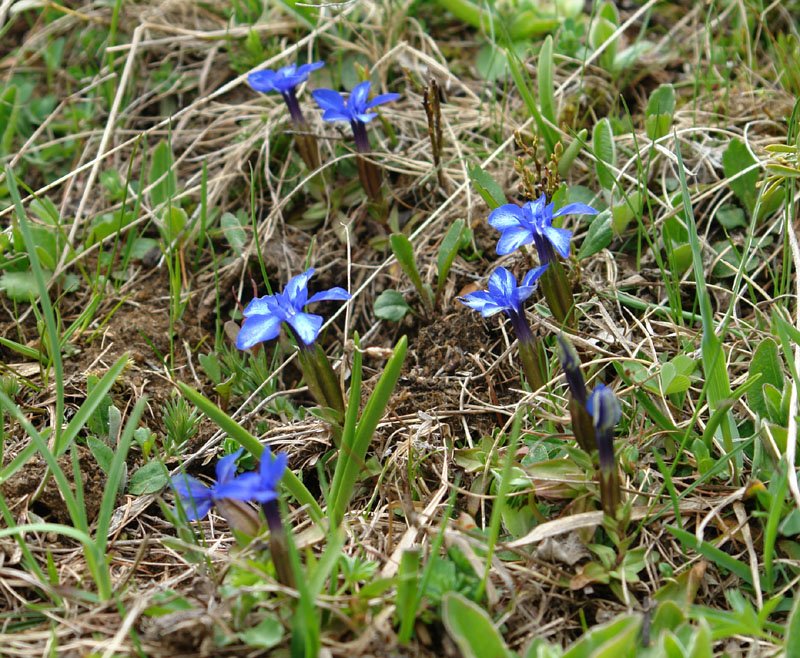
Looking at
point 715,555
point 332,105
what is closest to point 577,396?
point 715,555

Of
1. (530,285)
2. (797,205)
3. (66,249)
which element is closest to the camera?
(530,285)

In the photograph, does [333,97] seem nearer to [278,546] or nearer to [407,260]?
[407,260]

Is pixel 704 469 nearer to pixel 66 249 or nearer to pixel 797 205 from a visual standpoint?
pixel 797 205

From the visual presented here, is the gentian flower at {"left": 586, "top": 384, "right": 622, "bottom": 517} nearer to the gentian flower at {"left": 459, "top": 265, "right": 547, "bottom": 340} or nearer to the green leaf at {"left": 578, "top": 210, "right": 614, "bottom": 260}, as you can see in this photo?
the gentian flower at {"left": 459, "top": 265, "right": 547, "bottom": 340}

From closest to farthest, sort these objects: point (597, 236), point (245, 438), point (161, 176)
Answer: point (245, 438), point (597, 236), point (161, 176)

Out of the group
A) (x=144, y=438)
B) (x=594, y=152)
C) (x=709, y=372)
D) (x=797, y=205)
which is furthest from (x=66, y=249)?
(x=797, y=205)

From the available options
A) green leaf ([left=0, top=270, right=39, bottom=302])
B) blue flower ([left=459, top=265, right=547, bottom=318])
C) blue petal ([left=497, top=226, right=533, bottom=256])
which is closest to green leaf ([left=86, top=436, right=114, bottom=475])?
green leaf ([left=0, top=270, right=39, bottom=302])
